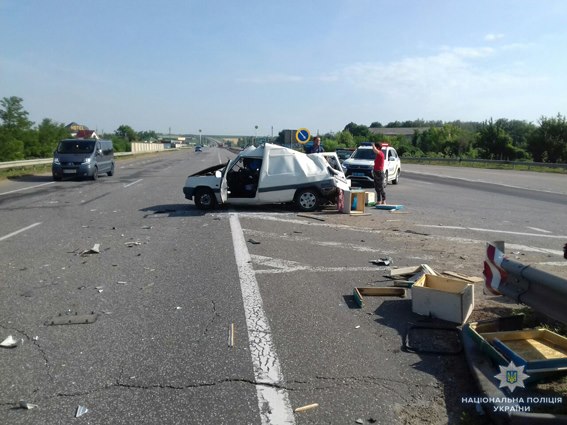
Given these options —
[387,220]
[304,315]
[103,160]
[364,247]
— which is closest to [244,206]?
[387,220]

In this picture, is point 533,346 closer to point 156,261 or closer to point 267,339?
point 267,339

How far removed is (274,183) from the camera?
1352cm

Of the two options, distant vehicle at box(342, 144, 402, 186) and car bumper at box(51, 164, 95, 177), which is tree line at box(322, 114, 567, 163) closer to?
distant vehicle at box(342, 144, 402, 186)

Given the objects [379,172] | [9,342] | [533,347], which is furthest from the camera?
[379,172]

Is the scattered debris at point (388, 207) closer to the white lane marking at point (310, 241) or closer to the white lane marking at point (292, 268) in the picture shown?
the white lane marking at point (310, 241)

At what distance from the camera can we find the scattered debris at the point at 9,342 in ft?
14.9

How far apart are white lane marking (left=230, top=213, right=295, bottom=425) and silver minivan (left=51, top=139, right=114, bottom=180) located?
19.8 metres

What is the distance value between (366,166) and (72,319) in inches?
722

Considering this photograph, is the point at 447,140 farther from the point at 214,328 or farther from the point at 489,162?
the point at 214,328

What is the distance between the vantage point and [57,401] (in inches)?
140

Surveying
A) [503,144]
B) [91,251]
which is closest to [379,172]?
[91,251]

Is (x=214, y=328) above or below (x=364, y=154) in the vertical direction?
below

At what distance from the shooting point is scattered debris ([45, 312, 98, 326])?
511 centimetres

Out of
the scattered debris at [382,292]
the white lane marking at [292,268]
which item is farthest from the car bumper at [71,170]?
the scattered debris at [382,292]
